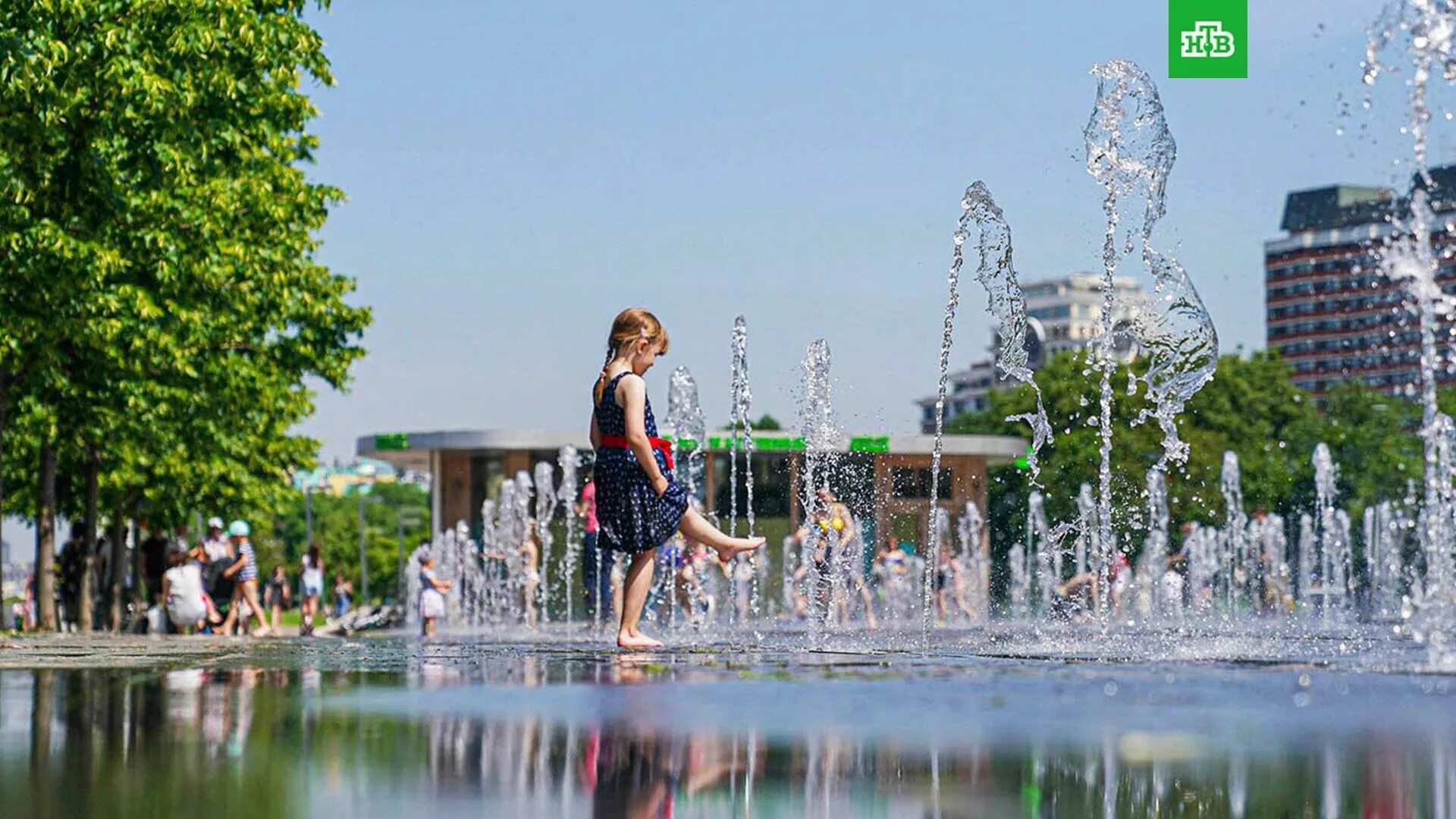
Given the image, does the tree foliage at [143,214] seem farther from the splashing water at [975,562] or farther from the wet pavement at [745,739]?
the wet pavement at [745,739]

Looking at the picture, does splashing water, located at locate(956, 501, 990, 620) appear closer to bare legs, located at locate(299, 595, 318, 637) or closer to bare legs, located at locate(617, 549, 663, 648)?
bare legs, located at locate(299, 595, 318, 637)

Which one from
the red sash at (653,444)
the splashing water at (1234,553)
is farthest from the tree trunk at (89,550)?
the red sash at (653,444)

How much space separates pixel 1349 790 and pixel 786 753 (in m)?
1.27

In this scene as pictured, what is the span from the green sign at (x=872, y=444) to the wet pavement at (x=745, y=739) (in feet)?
134

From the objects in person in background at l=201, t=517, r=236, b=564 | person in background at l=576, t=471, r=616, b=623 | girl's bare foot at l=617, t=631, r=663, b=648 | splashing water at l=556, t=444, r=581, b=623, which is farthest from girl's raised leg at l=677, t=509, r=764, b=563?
splashing water at l=556, t=444, r=581, b=623

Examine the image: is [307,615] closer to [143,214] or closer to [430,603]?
[430,603]

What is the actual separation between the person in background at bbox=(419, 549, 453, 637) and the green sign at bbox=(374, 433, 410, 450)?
788 inches

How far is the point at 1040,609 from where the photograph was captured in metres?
40.9

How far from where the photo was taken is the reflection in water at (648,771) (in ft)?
13.2

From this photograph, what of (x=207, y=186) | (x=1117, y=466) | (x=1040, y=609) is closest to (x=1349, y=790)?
(x=207, y=186)

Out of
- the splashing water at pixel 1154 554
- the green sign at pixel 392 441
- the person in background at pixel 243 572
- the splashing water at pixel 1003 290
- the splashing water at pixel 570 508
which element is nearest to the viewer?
the splashing water at pixel 1003 290

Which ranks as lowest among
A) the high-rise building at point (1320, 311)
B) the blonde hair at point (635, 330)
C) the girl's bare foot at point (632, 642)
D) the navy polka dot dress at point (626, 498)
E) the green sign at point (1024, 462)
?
the girl's bare foot at point (632, 642)

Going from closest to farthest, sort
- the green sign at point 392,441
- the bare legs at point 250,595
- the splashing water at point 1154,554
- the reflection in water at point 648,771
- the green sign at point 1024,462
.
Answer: the reflection in water at point 648,771 < the bare legs at point 250,595 < the splashing water at point 1154,554 < the green sign at point 392,441 < the green sign at point 1024,462

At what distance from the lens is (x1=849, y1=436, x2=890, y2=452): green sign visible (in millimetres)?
49088
